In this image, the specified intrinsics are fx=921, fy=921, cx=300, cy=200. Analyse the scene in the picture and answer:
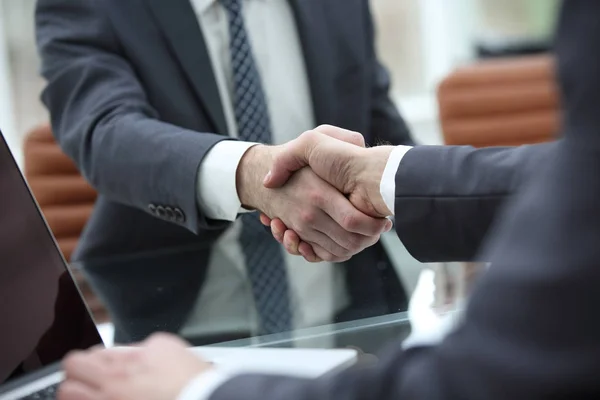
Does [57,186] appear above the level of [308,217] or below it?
below

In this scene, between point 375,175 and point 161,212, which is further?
point 161,212

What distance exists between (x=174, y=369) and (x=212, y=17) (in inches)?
47.8

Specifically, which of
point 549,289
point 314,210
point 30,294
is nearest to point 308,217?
point 314,210

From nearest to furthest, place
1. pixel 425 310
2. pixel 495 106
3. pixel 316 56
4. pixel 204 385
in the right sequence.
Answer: pixel 204 385 < pixel 425 310 < pixel 316 56 < pixel 495 106

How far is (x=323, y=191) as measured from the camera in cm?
130

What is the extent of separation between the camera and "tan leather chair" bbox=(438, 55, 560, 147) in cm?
222

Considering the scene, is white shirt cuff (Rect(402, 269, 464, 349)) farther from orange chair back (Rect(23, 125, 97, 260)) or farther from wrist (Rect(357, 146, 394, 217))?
orange chair back (Rect(23, 125, 97, 260))

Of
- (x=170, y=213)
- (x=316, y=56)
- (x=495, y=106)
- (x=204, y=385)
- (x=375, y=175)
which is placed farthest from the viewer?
(x=495, y=106)

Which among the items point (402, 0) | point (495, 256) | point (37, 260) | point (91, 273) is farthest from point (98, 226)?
point (402, 0)

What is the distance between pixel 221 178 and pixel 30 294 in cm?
46

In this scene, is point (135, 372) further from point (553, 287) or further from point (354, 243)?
point (354, 243)

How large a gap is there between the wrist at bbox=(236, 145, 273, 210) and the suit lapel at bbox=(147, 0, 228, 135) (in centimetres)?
30

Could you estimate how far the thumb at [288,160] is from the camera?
4.27 ft

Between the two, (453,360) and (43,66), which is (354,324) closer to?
(453,360)
